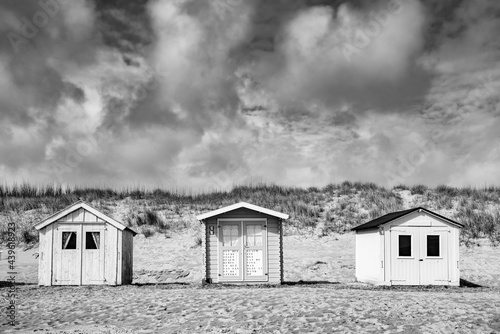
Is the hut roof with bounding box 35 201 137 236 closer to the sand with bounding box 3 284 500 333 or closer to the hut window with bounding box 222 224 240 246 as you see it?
the sand with bounding box 3 284 500 333

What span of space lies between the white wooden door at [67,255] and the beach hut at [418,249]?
1102 centimetres

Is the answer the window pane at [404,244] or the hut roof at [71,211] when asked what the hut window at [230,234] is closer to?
the hut roof at [71,211]

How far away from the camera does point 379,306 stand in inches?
591

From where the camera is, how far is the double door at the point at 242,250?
854 inches

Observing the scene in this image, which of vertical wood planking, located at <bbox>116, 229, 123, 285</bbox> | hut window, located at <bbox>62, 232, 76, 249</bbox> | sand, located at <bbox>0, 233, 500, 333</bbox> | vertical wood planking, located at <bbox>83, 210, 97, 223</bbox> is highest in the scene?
vertical wood planking, located at <bbox>83, 210, 97, 223</bbox>

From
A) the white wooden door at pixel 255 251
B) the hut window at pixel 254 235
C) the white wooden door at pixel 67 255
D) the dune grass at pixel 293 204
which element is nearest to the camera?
the white wooden door at pixel 67 255

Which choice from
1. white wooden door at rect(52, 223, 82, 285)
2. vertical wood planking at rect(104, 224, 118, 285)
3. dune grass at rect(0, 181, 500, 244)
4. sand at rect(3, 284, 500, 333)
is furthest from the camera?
dune grass at rect(0, 181, 500, 244)

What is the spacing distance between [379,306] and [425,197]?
84.3 ft

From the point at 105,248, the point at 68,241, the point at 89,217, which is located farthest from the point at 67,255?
the point at 89,217

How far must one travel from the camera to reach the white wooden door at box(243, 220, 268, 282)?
71.4 feet

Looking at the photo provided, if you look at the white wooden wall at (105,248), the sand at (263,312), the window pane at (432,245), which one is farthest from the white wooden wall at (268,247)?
the window pane at (432,245)

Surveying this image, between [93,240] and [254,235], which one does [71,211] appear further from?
[254,235]

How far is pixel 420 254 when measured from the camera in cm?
2166

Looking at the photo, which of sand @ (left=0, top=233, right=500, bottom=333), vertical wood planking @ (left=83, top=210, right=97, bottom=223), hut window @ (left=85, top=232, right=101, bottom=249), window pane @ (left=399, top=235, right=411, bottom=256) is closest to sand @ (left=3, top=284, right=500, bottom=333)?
sand @ (left=0, top=233, right=500, bottom=333)
